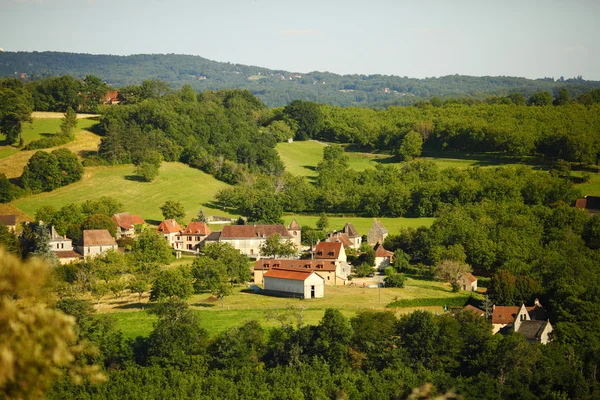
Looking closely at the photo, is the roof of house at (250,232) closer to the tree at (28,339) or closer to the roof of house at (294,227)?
the roof of house at (294,227)

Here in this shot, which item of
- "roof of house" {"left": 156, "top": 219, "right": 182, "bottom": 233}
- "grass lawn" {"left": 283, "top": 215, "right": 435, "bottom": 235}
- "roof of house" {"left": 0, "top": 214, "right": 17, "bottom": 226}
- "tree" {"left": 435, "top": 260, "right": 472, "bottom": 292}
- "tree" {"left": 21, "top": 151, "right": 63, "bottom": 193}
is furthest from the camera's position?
"tree" {"left": 21, "top": 151, "right": 63, "bottom": 193}

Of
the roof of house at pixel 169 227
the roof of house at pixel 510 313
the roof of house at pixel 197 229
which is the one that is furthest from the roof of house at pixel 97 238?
the roof of house at pixel 510 313

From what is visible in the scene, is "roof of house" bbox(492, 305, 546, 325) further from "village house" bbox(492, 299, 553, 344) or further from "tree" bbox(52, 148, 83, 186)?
"tree" bbox(52, 148, 83, 186)

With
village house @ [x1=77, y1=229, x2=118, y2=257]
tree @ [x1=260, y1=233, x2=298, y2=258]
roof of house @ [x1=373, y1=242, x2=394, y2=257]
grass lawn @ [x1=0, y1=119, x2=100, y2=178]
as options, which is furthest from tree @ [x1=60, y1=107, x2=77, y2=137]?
roof of house @ [x1=373, y1=242, x2=394, y2=257]

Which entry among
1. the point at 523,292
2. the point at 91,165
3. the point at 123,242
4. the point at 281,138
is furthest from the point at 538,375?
the point at 281,138

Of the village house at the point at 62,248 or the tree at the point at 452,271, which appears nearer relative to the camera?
the tree at the point at 452,271

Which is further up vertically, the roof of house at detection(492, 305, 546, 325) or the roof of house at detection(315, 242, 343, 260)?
the roof of house at detection(315, 242, 343, 260)
